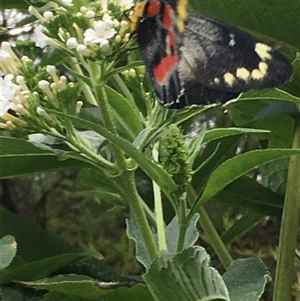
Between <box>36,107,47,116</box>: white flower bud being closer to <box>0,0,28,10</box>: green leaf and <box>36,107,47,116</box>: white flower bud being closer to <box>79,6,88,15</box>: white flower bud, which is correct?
<box>79,6,88,15</box>: white flower bud

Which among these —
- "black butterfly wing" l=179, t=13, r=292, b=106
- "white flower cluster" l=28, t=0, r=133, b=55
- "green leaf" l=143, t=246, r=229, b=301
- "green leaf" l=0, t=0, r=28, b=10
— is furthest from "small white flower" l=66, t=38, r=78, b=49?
"green leaf" l=0, t=0, r=28, b=10

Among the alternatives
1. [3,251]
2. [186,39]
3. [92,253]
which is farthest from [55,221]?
[186,39]

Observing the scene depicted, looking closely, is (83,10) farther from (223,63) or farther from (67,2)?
(223,63)

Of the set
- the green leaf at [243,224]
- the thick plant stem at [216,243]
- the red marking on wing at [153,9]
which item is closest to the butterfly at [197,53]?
the red marking on wing at [153,9]

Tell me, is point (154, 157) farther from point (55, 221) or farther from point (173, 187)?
point (55, 221)

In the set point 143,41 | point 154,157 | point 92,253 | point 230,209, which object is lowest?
point 230,209

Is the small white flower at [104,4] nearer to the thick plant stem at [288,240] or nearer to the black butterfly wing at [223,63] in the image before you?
the black butterfly wing at [223,63]

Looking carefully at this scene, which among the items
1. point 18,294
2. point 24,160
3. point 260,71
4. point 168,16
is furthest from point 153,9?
point 18,294
